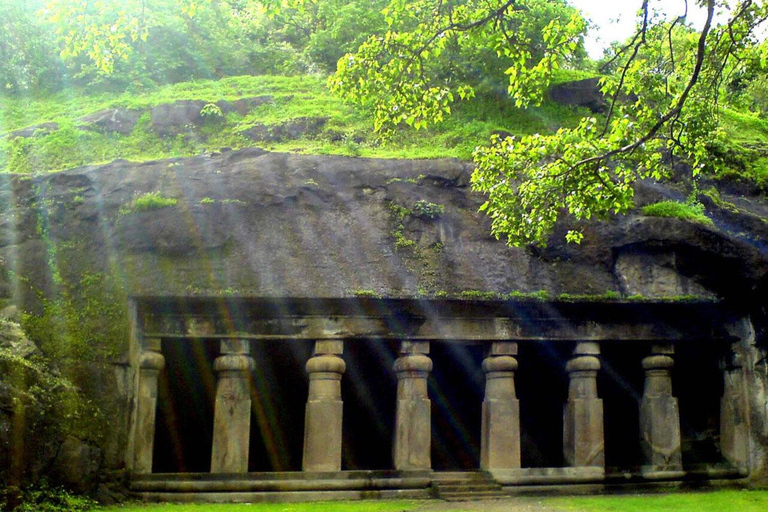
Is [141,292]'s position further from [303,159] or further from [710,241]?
[710,241]

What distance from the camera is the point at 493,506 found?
1011 centimetres

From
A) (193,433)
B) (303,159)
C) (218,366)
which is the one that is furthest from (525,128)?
(193,433)

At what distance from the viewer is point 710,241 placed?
11.9 meters

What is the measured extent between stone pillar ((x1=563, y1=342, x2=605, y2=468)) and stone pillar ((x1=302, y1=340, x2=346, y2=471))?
11.9ft

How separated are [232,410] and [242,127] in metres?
5.56

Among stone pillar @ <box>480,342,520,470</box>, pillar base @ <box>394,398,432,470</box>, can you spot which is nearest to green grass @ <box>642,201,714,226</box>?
stone pillar @ <box>480,342,520,470</box>

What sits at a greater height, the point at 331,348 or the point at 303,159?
the point at 303,159

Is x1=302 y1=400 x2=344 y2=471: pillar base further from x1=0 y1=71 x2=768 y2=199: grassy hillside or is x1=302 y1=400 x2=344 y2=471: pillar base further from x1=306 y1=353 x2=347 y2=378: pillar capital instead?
x1=0 y1=71 x2=768 y2=199: grassy hillside

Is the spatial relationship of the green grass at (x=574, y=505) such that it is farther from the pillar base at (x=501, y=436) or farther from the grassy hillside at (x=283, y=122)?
the grassy hillside at (x=283, y=122)

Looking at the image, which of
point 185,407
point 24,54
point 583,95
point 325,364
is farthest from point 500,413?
point 24,54

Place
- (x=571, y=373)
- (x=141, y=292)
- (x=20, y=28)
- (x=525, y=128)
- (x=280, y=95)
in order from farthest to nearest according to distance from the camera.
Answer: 1. (x=20, y=28)
2. (x=280, y=95)
3. (x=525, y=128)
4. (x=571, y=373)
5. (x=141, y=292)

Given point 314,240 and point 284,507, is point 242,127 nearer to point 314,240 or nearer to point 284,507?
point 314,240

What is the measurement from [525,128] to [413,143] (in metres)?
2.22

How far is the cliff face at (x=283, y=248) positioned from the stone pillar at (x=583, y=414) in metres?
1.16
